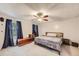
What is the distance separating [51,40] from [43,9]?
0.50m

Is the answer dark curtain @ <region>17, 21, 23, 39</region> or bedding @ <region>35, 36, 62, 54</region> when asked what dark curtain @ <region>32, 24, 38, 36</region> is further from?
dark curtain @ <region>17, 21, 23, 39</region>

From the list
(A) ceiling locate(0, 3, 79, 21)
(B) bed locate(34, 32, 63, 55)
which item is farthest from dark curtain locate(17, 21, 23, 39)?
(B) bed locate(34, 32, 63, 55)

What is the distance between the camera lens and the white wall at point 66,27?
162 centimetres

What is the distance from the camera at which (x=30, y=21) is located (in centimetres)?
168

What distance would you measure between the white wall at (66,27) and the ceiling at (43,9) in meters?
0.08

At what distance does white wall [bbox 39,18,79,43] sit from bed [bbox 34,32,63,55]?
0.21 feet

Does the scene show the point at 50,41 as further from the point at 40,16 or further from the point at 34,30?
the point at 40,16

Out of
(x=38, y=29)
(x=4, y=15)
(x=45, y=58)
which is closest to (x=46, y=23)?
(x=38, y=29)

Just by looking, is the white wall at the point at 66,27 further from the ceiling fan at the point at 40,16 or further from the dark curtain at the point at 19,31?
the dark curtain at the point at 19,31

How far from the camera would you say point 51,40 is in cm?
162

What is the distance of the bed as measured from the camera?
1.60m

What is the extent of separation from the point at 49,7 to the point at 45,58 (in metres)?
0.80

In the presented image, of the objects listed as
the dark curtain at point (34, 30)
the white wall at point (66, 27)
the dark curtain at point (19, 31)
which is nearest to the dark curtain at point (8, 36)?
the dark curtain at point (19, 31)

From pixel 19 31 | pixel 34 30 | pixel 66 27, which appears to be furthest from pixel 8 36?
pixel 66 27
